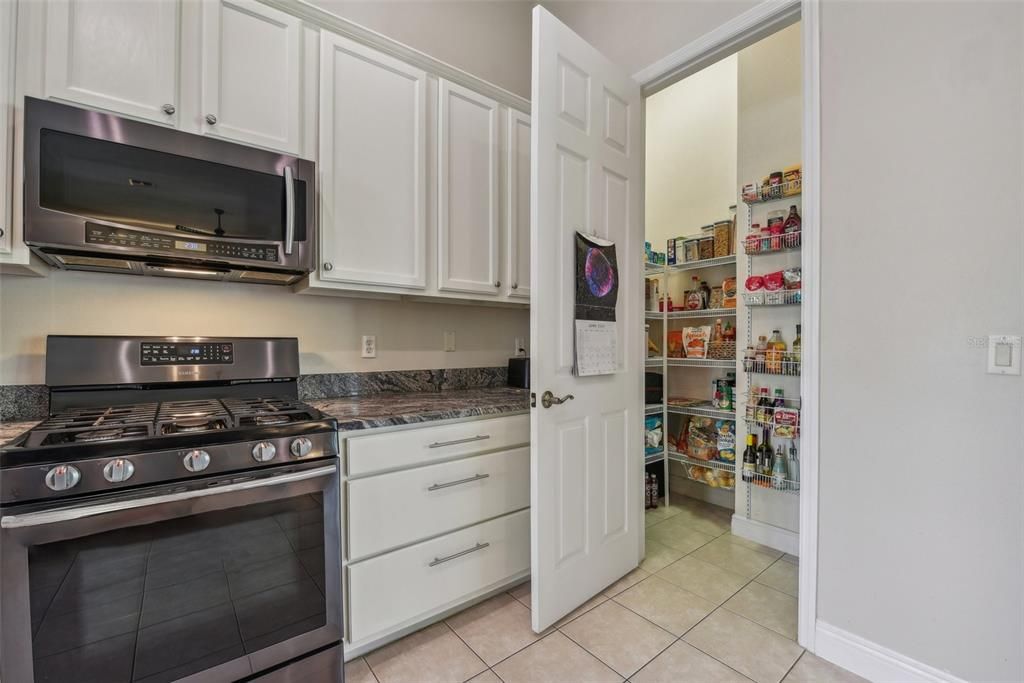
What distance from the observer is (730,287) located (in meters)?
2.81

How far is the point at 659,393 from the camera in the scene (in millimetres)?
3049

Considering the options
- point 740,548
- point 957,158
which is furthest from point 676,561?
point 957,158

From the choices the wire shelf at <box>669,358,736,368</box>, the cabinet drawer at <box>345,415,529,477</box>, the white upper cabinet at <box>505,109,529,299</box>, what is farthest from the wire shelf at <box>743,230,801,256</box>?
the cabinet drawer at <box>345,415,529,477</box>

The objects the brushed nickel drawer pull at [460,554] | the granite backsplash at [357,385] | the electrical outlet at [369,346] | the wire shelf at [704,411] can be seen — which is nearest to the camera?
the granite backsplash at [357,385]

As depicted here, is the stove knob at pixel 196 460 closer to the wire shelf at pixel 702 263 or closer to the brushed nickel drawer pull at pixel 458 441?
the brushed nickel drawer pull at pixel 458 441

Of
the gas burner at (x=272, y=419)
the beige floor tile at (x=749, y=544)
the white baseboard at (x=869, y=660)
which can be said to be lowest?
the beige floor tile at (x=749, y=544)

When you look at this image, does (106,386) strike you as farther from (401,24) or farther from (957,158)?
(957,158)

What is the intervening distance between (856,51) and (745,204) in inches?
43.9

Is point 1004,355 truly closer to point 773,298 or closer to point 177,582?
point 773,298

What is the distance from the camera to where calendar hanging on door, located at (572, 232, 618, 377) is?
179cm

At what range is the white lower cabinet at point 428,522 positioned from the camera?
58.7 inches

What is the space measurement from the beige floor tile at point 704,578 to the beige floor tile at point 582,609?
377 millimetres

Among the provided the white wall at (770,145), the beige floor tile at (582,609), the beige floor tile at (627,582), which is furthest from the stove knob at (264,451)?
the white wall at (770,145)

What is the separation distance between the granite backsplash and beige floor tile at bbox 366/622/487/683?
1063 millimetres
